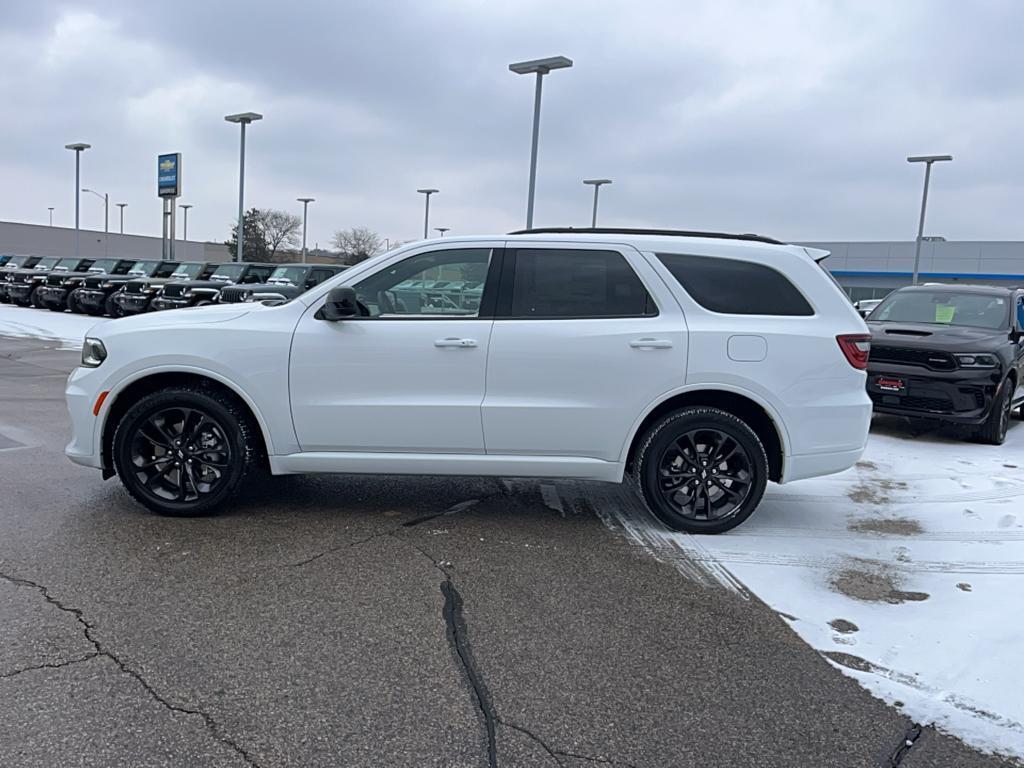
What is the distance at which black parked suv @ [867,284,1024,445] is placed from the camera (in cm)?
843

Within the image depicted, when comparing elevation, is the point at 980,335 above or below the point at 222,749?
above

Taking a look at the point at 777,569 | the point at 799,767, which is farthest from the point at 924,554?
the point at 799,767

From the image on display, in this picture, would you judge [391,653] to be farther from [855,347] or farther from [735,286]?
[855,347]

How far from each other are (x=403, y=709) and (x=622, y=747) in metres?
0.82

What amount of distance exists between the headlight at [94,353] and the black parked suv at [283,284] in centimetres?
1203

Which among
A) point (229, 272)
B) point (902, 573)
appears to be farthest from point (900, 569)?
point (229, 272)

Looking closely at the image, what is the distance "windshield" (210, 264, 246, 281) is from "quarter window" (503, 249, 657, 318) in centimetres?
1722

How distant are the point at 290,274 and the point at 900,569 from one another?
58.8ft

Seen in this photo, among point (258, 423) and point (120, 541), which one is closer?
point (120, 541)

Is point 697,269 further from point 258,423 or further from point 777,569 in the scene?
point 258,423

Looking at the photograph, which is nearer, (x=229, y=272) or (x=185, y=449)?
(x=185, y=449)

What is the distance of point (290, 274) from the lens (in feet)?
66.9

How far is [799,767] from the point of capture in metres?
2.79

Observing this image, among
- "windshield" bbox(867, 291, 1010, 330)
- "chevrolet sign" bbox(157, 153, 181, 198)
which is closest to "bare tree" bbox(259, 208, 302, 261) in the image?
"chevrolet sign" bbox(157, 153, 181, 198)
